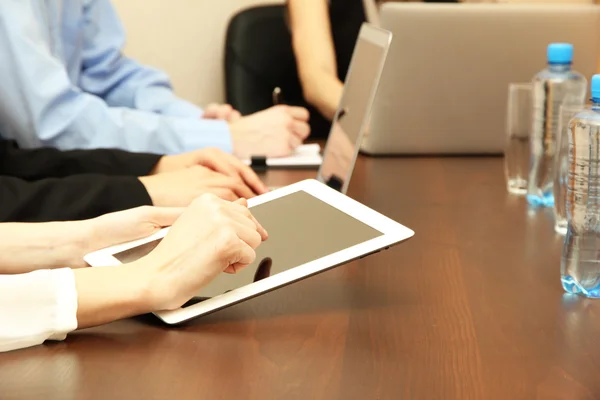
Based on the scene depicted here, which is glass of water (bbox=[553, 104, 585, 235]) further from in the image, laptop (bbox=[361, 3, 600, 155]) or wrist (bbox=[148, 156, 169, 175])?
wrist (bbox=[148, 156, 169, 175])

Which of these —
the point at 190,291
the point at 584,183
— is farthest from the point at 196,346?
the point at 584,183

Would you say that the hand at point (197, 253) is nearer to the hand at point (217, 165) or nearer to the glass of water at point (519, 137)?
the hand at point (217, 165)

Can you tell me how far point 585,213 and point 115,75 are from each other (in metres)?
1.34

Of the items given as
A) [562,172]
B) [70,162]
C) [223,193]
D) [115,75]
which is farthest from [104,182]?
[115,75]

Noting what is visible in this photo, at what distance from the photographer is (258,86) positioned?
2.52 m

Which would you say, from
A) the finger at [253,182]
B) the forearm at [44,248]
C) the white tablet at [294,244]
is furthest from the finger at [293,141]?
the forearm at [44,248]

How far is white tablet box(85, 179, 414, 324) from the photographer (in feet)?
2.70

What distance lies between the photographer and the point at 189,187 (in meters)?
1.22

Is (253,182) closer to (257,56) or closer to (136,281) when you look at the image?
(136,281)

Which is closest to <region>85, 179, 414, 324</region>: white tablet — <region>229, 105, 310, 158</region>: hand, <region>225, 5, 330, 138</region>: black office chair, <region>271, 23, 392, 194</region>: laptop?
<region>271, 23, 392, 194</region>: laptop

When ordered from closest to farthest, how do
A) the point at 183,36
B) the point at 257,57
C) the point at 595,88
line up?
the point at 595,88 → the point at 257,57 → the point at 183,36

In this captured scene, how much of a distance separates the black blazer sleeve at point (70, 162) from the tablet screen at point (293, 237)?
1.49 feet

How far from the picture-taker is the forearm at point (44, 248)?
3.11 feet

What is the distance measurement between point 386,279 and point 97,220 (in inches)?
13.0
